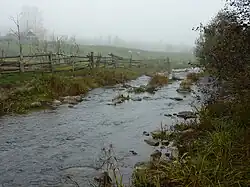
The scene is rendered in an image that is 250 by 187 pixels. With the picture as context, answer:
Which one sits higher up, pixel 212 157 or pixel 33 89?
pixel 212 157

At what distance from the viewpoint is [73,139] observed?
1216cm

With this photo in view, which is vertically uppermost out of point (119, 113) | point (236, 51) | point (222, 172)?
point (236, 51)

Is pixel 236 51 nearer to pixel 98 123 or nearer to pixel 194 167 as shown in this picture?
pixel 194 167

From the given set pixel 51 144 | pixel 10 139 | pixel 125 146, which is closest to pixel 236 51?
pixel 125 146

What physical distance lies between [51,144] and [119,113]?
236 inches

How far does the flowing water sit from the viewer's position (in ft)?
29.0

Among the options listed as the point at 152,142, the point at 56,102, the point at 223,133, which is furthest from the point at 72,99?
the point at 223,133

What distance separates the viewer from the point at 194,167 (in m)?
6.97

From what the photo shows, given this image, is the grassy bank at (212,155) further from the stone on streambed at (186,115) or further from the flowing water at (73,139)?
the stone on streambed at (186,115)

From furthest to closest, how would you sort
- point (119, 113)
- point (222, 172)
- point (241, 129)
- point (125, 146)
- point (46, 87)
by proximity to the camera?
point (46, 87), point (119, 113), point (125, 146), point (241, 129), point (222, 172)

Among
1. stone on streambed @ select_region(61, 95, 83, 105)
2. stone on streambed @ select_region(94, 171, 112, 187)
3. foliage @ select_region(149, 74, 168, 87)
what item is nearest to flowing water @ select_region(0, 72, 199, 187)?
stone on streambed @ select_region(94, 171, 112, 187)

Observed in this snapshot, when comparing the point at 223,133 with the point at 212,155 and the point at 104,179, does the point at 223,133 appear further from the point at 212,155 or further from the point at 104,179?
the point at 104,179

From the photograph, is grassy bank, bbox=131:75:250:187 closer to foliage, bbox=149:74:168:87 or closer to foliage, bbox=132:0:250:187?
foliage, bbox=132:0:250:187

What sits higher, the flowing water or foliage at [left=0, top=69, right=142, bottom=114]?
foliage at [left=0, top=69, right=142, bottom=114]
